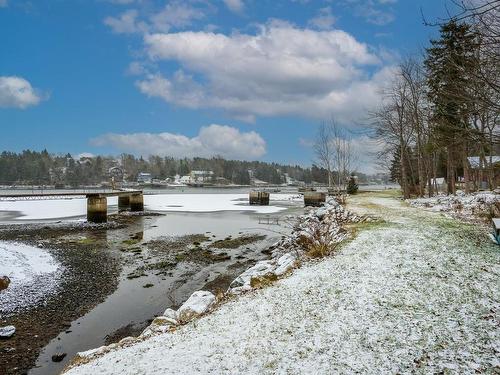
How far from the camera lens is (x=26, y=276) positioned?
1305 cm

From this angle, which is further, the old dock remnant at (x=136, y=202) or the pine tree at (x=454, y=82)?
the old dock remnant at (x=136, y=202)

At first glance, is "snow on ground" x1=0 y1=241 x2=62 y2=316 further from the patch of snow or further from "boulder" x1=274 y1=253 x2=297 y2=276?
the patch of snow

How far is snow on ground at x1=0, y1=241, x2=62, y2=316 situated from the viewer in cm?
1062

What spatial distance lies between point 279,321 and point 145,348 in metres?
2.22

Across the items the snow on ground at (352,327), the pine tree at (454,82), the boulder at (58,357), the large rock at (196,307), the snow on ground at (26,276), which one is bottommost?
Result: the boulder at (58,357)

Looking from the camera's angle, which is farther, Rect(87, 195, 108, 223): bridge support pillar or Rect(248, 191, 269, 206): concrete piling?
Rect(248, 191, 269, 206): concrete piling

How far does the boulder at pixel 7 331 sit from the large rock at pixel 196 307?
427cm

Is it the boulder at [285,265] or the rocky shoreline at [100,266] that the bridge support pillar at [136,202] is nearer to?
the rocky shoreline at [100,266]

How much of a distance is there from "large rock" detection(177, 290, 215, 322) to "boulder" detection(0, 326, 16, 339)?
14.0 ft

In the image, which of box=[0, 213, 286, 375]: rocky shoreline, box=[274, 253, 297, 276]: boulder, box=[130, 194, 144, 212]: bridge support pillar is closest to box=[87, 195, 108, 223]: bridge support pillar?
box=[0, 213, 286, 375]: rocky shoreline

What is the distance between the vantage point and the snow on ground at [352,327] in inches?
182

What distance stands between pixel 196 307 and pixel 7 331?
190 inches

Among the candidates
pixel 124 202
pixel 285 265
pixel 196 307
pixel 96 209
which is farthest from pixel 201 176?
pixel 196 307

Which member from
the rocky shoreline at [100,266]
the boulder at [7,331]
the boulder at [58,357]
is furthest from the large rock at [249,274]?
the boulder at [7,331]
